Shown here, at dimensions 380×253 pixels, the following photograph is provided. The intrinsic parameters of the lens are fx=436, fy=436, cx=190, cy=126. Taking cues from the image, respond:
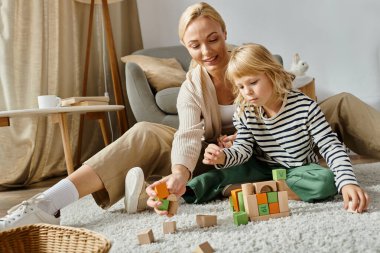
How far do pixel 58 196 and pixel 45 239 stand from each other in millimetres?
361

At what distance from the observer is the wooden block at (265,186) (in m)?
1.07

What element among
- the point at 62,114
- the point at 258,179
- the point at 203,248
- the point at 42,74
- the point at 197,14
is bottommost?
the point at 258,179

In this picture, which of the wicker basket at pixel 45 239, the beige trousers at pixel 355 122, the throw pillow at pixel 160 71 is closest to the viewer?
the wicker basket at pixel 45 239

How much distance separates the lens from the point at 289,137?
4.25 ft

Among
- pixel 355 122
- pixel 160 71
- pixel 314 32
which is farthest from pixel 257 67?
pixel 314 32

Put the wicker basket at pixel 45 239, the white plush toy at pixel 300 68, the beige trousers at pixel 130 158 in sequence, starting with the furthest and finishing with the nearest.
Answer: the white plush toy at pixel 300 68 < the beige trousers at pixel 130 158 < the wicker basket at pixel 45 239


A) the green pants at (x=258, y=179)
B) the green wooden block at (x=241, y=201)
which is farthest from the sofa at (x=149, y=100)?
the green wooden block at (x=241, y=201)

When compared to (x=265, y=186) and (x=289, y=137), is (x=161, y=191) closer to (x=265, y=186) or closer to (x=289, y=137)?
(x=265, y=186)

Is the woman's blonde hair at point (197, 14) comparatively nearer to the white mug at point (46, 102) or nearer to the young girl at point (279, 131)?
the young girl at point (279, 131)

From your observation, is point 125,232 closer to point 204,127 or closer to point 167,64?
point 204,127

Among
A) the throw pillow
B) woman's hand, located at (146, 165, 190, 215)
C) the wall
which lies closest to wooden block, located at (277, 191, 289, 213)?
woman's hand, located at (146, 165, 190, 215)

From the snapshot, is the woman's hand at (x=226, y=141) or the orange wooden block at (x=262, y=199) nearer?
the orange wooden block at (x=262, y=199)

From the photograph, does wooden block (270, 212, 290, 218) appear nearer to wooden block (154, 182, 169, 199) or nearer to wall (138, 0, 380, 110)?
wooden block (154, 182, 169, 199)

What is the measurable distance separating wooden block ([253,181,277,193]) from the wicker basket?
460 mm
